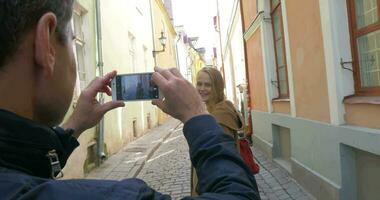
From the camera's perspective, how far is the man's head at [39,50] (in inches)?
36.9

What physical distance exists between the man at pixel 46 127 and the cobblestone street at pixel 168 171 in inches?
205

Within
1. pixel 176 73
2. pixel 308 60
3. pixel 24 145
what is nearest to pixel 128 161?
pixel 308 60

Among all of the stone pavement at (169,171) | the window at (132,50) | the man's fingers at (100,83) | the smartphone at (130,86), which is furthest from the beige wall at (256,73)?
the man's fingers at (100,83)

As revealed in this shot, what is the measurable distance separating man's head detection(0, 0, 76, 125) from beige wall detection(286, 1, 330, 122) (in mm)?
4667

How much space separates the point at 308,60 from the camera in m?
6.01

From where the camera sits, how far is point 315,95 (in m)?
5.87

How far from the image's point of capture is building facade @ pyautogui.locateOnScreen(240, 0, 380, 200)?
14.7 ft

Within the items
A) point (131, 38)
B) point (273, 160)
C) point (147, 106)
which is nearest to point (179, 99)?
point (273, 160)

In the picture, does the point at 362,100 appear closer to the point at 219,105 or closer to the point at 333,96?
the point at 333,96

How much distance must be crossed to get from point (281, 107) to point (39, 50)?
744 centimetres

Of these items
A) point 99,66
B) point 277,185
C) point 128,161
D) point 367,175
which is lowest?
point 277,185

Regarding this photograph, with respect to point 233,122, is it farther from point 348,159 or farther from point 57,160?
point 57,160

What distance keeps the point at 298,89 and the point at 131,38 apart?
10137 millimetres

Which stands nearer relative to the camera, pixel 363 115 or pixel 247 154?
pixel 247 154
